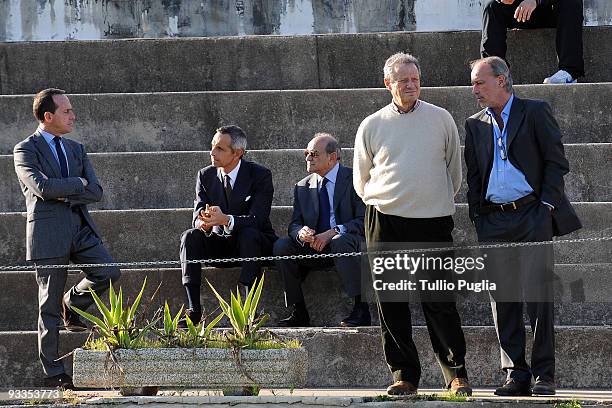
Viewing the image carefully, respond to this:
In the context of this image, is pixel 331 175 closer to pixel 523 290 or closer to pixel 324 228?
pixel 324 228

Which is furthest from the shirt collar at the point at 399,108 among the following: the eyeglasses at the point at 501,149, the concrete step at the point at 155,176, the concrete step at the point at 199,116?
the concrete step at the point at 199,116

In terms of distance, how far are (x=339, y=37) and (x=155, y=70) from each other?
4.86 feet

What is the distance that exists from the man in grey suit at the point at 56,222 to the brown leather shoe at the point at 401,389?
1.86m

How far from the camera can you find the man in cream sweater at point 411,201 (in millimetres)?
6723

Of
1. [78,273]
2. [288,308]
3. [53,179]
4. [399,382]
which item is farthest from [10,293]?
[399,382]

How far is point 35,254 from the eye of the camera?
7.57 meters

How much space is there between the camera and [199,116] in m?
10.1

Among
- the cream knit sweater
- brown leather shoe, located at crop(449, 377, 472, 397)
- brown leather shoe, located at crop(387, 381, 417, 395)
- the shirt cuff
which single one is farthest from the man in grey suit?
brown leather shoe, located at crop(449, 377, 472, 397)

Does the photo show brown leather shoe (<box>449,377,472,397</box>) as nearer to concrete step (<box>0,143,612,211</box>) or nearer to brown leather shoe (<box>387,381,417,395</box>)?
brown leather shoe (<box>387,381,417,395</box>)

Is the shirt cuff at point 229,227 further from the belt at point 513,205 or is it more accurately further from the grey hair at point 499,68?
the grey hair at point 499,68

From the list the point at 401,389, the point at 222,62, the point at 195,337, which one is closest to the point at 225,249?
the point at 195,337

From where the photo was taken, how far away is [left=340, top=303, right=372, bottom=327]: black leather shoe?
7.78m

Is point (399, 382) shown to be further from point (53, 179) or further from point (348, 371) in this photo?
point (53, 179)

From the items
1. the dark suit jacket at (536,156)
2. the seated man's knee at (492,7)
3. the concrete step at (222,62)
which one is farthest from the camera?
the concrete step at (222,62)
